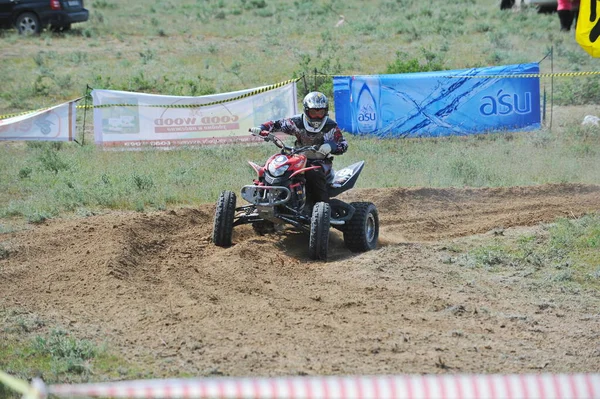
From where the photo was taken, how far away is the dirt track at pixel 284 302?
6.58 metres

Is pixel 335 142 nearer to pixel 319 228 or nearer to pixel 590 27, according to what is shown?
pixel 319 228

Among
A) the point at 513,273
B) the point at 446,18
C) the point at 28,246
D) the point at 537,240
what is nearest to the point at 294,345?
the point at 513,273

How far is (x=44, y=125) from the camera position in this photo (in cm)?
1795

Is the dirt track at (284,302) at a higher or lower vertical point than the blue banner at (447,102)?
lower

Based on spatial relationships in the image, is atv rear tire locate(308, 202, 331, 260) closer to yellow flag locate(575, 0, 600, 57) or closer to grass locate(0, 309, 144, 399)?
grass locate(0, 309, 144, 399)

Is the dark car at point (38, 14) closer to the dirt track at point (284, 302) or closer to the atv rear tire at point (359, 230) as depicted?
the dirt track at point (284, 302)

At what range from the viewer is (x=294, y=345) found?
6.77 meters

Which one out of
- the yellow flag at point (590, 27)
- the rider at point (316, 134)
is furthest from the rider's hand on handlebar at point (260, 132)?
the yellow flag at point (590, 27)

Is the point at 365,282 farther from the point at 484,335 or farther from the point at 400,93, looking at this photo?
the point at 400,93

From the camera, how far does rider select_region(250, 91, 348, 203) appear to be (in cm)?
1031

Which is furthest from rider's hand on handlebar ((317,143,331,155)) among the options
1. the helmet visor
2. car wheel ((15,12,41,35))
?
car wheel ((15,12,41,35))

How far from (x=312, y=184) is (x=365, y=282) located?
1985mm

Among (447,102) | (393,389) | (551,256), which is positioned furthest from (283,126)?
(447,102)

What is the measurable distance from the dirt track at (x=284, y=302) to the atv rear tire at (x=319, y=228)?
0.22 m
